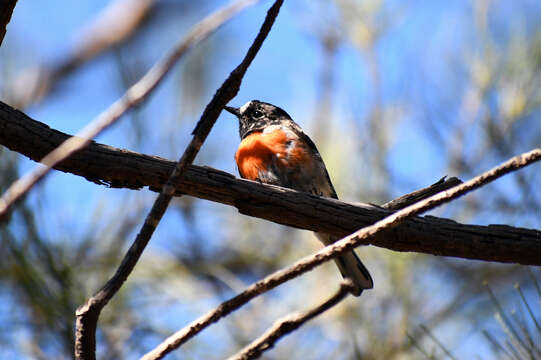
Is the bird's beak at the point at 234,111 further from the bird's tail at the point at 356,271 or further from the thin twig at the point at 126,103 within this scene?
the thin twig at the point at 126,103

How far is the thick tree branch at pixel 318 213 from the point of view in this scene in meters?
2.09

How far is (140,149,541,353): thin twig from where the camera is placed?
4.20ft

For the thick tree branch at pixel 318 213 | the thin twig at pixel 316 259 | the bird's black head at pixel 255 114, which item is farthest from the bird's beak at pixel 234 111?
the thin twig at pixel 316 259

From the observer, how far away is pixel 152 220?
140 cm

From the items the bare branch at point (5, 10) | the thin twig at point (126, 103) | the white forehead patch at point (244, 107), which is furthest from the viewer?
the white forehead patch at point (244, 107)

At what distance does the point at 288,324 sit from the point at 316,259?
0.14m

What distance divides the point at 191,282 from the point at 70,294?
1.48 metres

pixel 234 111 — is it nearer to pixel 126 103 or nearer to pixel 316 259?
pixel 316 259

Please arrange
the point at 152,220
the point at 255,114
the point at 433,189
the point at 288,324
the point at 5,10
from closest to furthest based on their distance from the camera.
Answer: the point at 288,324
the point at 152,220
the point at 5,10
the point at 433,189
the point at 255,114

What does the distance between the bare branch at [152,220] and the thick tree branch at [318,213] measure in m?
0.60

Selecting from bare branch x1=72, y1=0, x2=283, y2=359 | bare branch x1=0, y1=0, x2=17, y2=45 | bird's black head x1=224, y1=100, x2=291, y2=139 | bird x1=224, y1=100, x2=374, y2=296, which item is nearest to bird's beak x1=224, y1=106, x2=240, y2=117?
bird's black head x1=224, y1=100, x2=291, y2=139

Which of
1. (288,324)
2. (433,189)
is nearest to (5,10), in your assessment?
(288,324)

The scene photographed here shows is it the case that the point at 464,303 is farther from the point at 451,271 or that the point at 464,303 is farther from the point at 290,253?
the point at 290,253

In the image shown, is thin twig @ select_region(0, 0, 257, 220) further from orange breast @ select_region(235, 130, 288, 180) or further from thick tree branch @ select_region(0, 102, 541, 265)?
orange breast @ select_region(235, 130, 288, 180)
